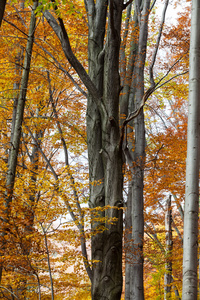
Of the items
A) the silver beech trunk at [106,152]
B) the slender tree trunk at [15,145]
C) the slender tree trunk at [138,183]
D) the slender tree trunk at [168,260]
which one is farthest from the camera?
the slender tree trunk at [168,260]

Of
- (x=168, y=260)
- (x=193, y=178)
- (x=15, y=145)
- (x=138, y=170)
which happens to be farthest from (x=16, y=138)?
(x=168, y=260)

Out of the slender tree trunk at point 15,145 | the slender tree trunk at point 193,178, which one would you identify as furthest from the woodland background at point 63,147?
the slender tree trunk at point 193,178

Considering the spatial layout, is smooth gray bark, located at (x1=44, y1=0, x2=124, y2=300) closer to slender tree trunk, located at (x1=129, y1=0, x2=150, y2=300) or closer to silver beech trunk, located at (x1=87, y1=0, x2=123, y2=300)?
silver beech trunk, located at (x1=87, y1=0, x2=123, y2=300)

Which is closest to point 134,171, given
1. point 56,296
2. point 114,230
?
point 114,230

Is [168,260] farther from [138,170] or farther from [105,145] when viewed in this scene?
[105,145]

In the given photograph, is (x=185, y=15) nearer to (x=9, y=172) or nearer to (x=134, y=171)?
(x=134, y=171)

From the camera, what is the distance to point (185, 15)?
10.8 metres

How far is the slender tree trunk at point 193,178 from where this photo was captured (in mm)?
2789

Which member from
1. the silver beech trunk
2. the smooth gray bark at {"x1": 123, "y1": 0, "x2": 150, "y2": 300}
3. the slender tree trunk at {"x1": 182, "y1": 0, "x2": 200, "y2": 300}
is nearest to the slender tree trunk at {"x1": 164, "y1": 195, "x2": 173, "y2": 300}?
the smooth gray bark at {"x1": 123, "y1": 0, "x2": 150, "y2": 300}

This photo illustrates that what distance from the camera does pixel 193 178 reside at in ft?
9.93

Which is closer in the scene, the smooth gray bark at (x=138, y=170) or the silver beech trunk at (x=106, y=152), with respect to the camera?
the silver beech trunk at (x=106, y=152)

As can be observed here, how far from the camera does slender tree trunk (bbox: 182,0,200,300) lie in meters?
2.79

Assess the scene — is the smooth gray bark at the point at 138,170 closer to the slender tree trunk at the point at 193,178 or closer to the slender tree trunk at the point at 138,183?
the slender tree trunk at the point at 138,183

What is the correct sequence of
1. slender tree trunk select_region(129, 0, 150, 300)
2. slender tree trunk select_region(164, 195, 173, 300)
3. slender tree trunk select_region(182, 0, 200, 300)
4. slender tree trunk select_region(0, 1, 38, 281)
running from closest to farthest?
slender tree trunk select_region(182, 0, 200, 300) < slender tree trunk select_region(0, 1, 38, 281) < slender tree trunk select_region(129, 0, 150, 300) < slender tree trunk select_region(164, 195, 173, 300)
